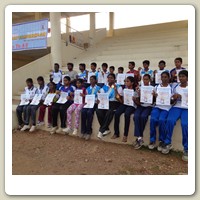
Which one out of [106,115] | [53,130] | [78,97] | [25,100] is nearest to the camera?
[106,115]

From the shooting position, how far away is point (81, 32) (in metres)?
12.5

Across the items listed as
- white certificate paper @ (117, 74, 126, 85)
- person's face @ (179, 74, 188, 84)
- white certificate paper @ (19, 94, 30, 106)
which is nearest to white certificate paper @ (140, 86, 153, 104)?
person's face @ (179, 74, 188, 84)

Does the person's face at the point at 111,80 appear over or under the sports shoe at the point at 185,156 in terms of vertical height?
over

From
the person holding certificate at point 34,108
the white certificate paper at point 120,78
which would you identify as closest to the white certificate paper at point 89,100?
the white certificate paper at point 120,78

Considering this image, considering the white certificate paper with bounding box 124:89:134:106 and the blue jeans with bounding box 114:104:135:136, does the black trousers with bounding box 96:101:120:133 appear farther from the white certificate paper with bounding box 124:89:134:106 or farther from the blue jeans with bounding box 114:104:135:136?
the white certificate paper with bounding box 124:89:134:106

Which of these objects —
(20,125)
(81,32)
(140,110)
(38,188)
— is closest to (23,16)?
(81,32)

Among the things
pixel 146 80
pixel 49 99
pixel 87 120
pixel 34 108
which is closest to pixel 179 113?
pixel 146 80

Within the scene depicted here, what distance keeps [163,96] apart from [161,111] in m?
0.29

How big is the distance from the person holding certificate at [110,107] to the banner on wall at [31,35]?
432 centimetres

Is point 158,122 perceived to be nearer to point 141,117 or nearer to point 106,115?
point 141,117

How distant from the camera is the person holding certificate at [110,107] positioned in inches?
178

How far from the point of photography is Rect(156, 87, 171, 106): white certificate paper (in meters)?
3.94

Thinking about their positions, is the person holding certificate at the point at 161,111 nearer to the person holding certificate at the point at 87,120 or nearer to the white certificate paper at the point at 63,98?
the person holding certificate at the point at 87,120

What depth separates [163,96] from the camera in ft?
13.1
